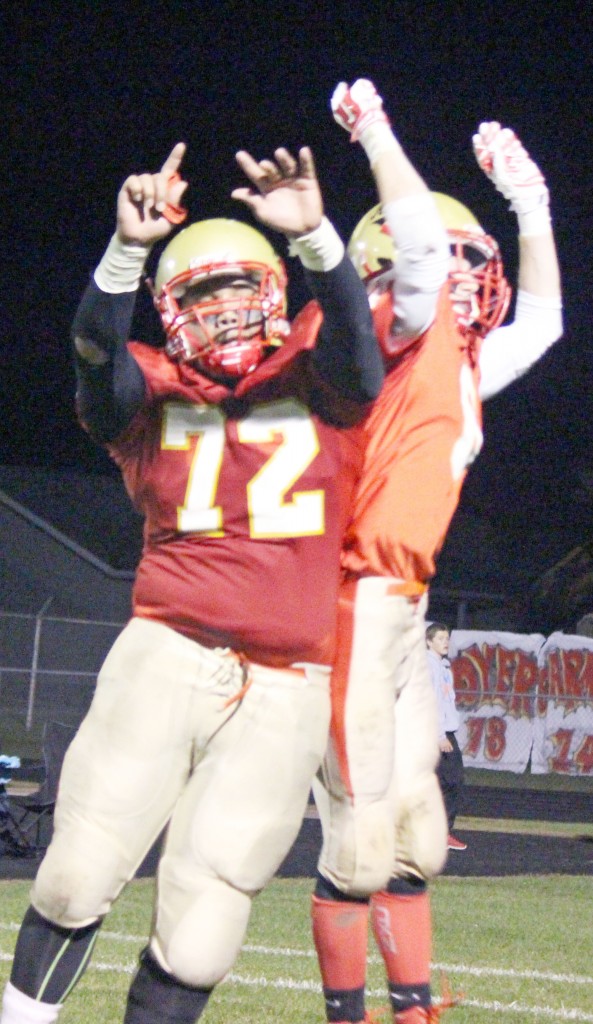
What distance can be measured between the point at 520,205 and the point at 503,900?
499cm

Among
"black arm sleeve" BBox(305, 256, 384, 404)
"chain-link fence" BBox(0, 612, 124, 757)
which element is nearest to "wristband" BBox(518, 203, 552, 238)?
"black arm sleeve" BBox(305, 256, 384, 404)

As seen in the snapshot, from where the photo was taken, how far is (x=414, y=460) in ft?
12.1

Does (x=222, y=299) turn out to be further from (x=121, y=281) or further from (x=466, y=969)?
(x=466, y=969)

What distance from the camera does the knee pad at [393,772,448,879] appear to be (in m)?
3.76

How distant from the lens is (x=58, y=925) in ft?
10.0

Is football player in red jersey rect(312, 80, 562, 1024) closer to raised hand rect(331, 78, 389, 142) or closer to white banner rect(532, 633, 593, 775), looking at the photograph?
raised hand rect(331, 78, 389, 142)

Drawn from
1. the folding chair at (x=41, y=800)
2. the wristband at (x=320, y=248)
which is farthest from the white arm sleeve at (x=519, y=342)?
the folding chair at (x=41, y=800)

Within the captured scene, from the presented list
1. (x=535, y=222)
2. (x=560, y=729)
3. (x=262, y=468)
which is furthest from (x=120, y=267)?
(x=560, y=729)

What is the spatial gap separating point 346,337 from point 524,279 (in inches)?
48.4

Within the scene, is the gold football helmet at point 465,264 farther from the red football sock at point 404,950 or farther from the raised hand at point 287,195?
the red football sock at point 404,950

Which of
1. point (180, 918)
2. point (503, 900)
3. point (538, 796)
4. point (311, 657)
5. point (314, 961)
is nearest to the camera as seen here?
point (180, 918)

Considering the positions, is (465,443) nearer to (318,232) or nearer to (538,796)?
(318,232)

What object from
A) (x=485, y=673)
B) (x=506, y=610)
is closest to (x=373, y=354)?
(x=485, y=673)

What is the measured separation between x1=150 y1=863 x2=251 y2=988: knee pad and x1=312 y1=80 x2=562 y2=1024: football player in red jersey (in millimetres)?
578
